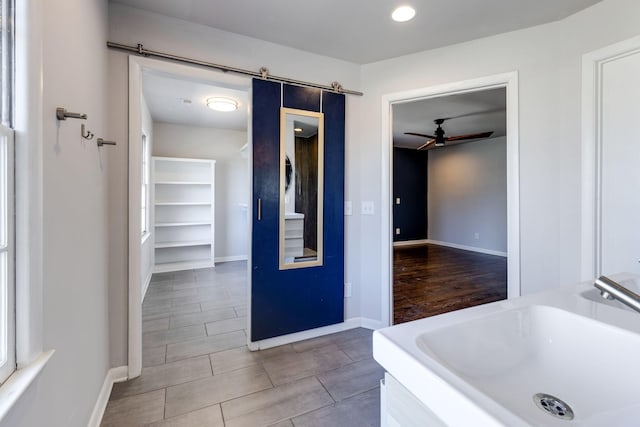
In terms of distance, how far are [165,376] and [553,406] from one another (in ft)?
7.16

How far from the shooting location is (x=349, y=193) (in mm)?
2748

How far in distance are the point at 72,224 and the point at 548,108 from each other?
291 cm

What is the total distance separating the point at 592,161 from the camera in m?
1.91

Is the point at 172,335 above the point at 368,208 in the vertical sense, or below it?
below

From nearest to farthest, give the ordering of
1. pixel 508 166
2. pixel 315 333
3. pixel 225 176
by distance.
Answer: pixel 508 166 < pixel 315 333 < pixel 225 176

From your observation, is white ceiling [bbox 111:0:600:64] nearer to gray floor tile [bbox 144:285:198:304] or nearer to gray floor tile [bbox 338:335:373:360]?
gray floor tile [bbox 338:335:373:360]

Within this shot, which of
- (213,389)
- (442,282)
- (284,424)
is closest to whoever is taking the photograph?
(284,424)

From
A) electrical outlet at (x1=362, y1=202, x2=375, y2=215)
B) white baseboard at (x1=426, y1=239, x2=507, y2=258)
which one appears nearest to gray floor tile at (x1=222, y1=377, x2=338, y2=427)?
electrical outlet at (x1=362, y1=202, x2=375, y2=215)

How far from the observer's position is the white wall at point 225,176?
534 cm

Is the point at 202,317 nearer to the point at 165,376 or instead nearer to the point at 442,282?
the point at 165,376

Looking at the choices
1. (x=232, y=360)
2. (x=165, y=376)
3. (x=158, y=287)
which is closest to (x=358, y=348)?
(x=232, y=360)

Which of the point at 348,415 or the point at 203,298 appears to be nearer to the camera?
the point at 348,415

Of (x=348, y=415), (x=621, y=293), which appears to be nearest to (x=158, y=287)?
(x=348, y=415)

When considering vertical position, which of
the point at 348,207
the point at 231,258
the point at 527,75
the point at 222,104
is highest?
the point at 222,104
